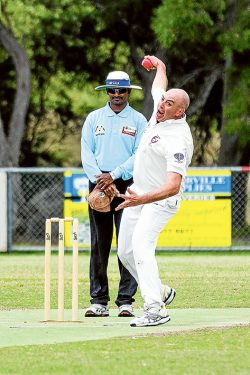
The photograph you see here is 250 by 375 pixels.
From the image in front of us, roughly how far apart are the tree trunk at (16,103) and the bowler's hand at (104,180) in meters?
20.9

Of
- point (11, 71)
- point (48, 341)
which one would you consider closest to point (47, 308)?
point (48, 341)

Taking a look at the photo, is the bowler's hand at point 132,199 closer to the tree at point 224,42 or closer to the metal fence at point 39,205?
the metal fence at point 39,205

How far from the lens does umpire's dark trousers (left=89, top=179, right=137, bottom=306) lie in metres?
12.2

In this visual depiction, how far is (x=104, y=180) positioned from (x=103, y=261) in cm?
87

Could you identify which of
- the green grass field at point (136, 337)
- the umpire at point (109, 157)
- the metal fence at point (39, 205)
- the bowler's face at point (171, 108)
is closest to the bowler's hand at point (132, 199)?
the bowler's face at point (171, 108)

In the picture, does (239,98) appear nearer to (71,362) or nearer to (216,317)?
(216,317)

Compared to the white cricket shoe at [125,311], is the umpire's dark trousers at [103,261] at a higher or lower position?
higher

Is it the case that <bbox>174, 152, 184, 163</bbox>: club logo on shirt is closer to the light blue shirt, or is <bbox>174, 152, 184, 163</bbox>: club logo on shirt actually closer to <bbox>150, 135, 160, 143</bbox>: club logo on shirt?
<bbox>150, 135, 160, 143</bbox>: club logo on shirt

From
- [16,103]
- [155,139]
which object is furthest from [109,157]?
[16,103]

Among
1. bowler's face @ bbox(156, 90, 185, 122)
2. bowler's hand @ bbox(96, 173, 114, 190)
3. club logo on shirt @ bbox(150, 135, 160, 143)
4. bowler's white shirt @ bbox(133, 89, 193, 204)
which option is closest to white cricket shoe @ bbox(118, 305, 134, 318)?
bowler's hand @ bbox(96, 173, 114, 190)

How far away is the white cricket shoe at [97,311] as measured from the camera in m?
12.2

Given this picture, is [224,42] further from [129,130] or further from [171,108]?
[171,108]

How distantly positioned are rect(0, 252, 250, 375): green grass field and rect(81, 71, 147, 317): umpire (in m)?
0.38

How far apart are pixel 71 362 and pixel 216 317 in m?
3.68
